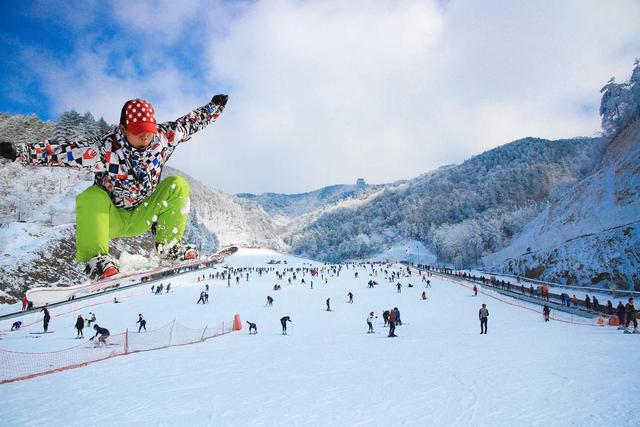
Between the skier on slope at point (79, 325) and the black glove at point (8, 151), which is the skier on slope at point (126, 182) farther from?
the skier on slope at point (79, 325)

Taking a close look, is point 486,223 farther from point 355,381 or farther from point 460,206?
point 355,381

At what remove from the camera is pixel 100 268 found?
124 inches

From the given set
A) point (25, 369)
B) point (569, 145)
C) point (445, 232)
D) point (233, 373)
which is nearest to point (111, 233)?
point (233, 373)

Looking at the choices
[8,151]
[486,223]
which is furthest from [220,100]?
[486,223]

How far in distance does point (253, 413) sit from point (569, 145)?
649ft

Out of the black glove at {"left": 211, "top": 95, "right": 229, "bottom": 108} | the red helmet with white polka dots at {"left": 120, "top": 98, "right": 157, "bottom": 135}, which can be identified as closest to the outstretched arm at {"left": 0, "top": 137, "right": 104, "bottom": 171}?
the red helmet with white polka dots at {"left": 120, "top": 98, "right": 157, "bottom": 135}

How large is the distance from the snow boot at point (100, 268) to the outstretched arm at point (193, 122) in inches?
49.9

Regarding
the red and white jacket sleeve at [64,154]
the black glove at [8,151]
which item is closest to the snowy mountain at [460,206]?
the red and white jacket sleeve at [64,154]

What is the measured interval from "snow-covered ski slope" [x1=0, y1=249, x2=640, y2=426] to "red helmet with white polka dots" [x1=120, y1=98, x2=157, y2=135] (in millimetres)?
5517

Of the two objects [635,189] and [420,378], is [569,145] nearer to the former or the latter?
[635,189]

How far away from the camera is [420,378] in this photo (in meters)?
A: 8.66

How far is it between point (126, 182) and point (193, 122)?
0.94m

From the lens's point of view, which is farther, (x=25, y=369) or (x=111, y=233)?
(x=25, y=369)

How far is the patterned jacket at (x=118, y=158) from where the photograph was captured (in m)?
3.02
